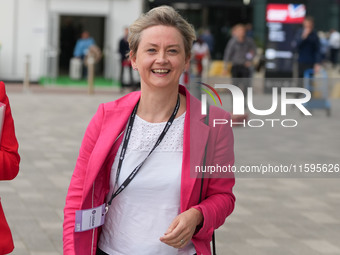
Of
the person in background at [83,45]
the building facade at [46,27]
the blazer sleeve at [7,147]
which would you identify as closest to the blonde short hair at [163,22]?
the blazer sleeve at [7,147]

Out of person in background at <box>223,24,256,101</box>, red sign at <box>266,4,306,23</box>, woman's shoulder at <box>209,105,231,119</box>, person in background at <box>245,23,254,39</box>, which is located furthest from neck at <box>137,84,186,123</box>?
person in background at <box>245,23,254,39</box>

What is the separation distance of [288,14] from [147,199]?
71.2 ft

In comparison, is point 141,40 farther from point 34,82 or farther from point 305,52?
point 34,82

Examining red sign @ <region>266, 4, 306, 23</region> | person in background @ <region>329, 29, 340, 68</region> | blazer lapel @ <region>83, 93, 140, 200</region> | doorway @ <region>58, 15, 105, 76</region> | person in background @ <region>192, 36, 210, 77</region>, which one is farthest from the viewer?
person in background @ <region>329, 29, 340, 68</region>

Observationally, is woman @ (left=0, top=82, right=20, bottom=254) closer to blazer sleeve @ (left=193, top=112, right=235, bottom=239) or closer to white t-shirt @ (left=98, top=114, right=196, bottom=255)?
white t-shirt @ (left=98, top=114, right=196, bottom=255)

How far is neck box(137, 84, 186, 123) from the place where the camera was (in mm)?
2707

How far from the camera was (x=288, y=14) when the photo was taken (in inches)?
933

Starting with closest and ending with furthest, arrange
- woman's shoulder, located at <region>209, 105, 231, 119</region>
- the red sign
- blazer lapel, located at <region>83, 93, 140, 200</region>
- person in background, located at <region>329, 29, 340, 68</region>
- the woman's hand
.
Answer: the woman's hand → blazer lapel, located at <region>83, 93, 140, 200</region> → woman's shoulder, located at <region>209, 105, 231, 119</region> → the red sign → person in background, located at <region>329, 29, 340, 68</region>

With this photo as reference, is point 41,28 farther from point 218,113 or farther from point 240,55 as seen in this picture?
point 218,113

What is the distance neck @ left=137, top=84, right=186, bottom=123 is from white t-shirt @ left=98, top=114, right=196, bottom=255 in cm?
5

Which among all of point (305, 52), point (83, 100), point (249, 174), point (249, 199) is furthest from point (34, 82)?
point (249, 174)

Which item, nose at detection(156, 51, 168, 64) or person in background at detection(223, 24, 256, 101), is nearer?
nose at detection(156, 51, 168, 64)

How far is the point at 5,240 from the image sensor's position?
276 centimetres

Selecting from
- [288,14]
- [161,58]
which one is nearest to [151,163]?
[161,58]
